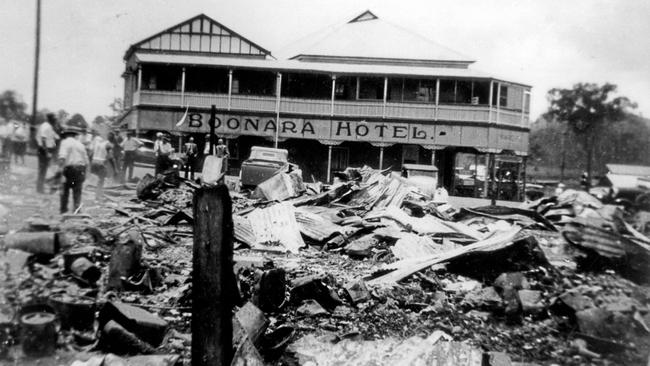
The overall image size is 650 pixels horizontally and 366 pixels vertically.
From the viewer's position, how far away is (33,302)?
4008mm

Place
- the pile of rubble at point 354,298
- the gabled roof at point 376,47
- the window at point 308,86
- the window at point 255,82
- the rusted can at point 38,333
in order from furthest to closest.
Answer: the gabled roof at point 376,47 < the window at point 308,86 < the window at point 255,82 < the pile of rubble at point 354,298 < the rusted can at point 38,333

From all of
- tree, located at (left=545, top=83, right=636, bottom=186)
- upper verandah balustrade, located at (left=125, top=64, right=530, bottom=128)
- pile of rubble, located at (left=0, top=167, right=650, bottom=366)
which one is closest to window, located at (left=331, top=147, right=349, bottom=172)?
upper verandah balustrade, located at (left=125, top=64, right=530, bottom=128)

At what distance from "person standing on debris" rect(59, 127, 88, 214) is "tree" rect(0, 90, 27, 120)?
361 cm

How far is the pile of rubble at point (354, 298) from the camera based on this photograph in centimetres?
383

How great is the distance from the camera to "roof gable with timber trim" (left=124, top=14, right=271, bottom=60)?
25.2 m

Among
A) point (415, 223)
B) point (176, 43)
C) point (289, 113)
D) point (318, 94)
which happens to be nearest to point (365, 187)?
point (415, 223)

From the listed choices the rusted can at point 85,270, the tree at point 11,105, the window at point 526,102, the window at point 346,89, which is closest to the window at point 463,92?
the window at point 526,102

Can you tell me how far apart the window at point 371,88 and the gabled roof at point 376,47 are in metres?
Result: 1.38

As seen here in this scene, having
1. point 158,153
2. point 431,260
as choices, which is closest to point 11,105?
point 431,260

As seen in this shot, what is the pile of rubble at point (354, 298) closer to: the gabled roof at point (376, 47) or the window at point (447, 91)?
the window at point (447, 91)

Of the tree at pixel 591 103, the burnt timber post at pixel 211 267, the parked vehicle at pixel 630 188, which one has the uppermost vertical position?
the tree at pixel 591 103

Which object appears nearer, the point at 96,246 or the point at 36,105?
the point at 36,105

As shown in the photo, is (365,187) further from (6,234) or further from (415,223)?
(6,234)

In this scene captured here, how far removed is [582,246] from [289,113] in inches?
784
